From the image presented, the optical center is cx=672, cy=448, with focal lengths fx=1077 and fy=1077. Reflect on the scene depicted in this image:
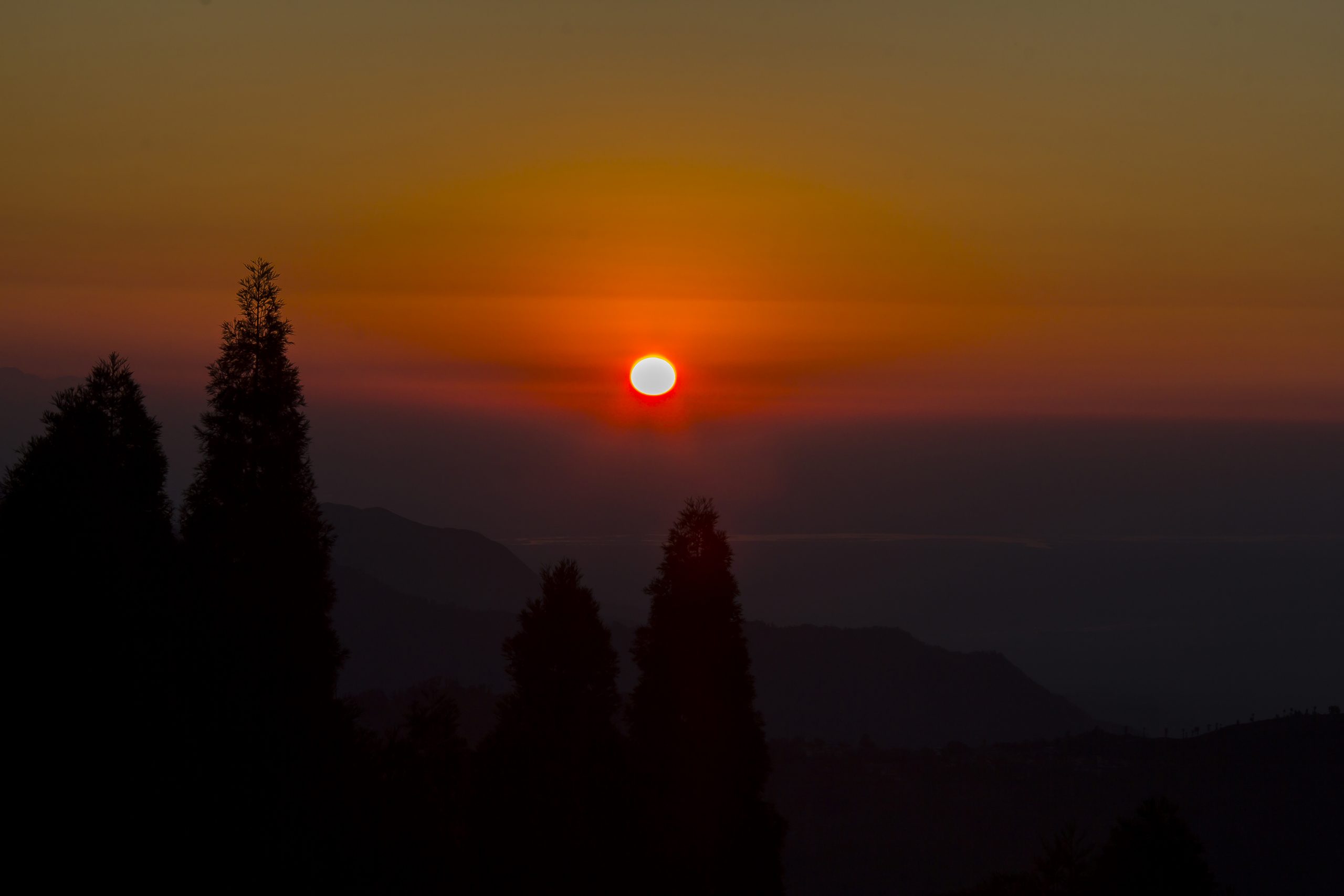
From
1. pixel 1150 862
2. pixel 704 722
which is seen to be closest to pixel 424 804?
pixel 704 722

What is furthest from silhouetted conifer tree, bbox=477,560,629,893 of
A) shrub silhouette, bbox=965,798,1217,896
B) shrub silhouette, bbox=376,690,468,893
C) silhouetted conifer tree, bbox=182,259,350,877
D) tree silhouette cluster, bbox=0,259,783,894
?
shrub silhouette, bbox=965,798,1217,896

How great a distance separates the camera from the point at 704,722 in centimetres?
2553

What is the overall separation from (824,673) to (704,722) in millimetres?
150484

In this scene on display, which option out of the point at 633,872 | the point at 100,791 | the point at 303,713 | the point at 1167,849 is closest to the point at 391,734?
the point at 303,713

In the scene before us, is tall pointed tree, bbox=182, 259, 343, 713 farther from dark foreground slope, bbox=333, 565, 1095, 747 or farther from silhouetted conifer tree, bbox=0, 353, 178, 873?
dark foreground slope, bbox=333, 565, 1095, 747

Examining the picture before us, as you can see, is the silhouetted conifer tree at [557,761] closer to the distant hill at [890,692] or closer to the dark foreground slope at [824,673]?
the dark foreground slope at [824,673]

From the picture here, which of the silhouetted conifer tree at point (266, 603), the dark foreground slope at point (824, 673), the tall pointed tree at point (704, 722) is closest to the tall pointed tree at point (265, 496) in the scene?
the silhouetted conifer tree at point (266, 603)

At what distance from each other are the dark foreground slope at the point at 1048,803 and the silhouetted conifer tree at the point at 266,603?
181 feet

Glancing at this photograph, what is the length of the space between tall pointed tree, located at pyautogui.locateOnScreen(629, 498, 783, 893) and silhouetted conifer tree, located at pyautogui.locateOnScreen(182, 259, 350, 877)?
8166 mm

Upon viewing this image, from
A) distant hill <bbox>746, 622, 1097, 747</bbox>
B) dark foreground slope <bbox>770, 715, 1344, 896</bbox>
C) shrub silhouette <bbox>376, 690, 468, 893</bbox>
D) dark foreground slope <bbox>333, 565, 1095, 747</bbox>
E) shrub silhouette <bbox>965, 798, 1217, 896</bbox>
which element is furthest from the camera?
dark foreground slope <bbox>333, 565, 1095, 747</bbox>

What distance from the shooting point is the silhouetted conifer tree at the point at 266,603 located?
51.4 feet

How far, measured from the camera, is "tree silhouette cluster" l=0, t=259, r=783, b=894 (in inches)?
572

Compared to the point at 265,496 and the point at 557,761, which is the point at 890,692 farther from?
the point at 265,496

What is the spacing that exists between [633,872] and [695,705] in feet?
20.0
